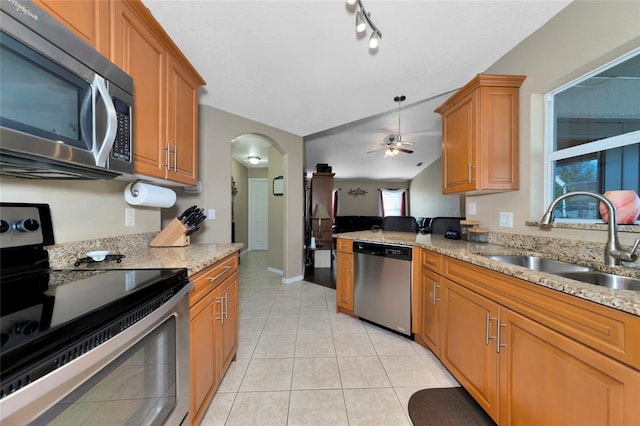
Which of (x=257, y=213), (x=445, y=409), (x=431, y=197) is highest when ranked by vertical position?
(x=431, y=197)

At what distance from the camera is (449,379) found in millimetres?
1613

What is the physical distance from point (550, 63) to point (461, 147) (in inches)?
28.3

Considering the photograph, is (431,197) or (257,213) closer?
(257,213)

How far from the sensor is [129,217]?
5.07ft

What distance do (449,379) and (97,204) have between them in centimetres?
246

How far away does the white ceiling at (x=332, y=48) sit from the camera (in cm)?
150

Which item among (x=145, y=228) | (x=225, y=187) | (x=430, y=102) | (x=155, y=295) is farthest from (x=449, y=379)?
(x=430, y=102)

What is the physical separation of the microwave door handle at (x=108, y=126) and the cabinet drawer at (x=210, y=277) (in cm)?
61

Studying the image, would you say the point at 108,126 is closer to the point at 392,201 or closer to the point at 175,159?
the point at 175,159

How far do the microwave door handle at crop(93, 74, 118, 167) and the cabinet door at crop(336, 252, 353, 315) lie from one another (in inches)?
83.0

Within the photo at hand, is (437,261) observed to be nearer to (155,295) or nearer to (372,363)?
(372,363)

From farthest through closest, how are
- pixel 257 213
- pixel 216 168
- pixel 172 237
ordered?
1. pixel 257 213
2. pixel 216 168
3. pixel 172 237

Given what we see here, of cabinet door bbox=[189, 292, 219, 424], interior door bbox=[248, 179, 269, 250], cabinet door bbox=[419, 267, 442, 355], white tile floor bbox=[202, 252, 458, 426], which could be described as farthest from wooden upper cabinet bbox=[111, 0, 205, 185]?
interior door bbox=[248, 179, 269, 250]

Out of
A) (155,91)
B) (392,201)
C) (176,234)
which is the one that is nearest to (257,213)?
(392,201)
